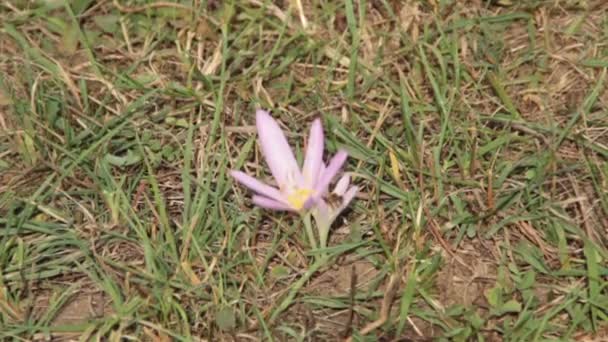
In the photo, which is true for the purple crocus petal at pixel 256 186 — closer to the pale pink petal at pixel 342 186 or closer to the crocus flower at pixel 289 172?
the crocus flower at pixel 289 172

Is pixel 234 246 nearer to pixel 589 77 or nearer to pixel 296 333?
pixel 296 333

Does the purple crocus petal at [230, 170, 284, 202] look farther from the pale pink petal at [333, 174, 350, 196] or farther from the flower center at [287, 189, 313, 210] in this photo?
the pale pink petal at [333, 174, 350, 196]

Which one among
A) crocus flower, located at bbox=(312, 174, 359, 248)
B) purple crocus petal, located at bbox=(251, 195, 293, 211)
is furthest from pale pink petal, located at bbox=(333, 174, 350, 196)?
purple crocus petal, located at bbox=(251, 195, 293, 211)

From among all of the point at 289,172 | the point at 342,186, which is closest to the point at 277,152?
the point at 289,172

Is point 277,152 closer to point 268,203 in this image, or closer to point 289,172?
point 289,172

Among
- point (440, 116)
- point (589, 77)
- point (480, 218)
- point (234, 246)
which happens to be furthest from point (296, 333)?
point (589, 77)

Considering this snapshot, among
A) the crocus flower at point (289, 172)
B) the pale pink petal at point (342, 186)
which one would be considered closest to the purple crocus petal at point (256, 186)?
the crocus flower at point (289, 172)

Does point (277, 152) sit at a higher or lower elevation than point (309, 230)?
higher
